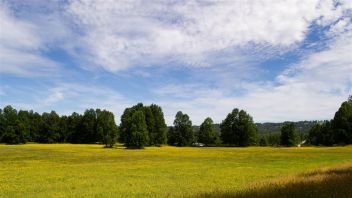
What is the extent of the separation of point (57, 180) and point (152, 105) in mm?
114768

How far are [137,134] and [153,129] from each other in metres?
26.8

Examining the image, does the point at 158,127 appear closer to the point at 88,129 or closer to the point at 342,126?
the point at 88,129

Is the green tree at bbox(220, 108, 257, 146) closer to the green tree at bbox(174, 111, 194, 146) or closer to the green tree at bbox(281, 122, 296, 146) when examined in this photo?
the green tree at bbox(174, 111, 194, 146)

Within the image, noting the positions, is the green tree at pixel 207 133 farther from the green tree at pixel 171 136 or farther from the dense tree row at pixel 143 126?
the dense tree row at pixel 143 126

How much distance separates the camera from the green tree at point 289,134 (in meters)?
143

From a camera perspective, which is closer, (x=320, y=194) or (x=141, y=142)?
(x=320, y=194)

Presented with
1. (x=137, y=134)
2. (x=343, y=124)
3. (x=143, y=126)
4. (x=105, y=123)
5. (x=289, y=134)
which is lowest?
(x=137, y=134)

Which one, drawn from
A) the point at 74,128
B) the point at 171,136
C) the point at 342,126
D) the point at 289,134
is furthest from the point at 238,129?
the point at 74,128

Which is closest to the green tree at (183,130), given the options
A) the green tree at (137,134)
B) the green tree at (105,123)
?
the green tree at (105,123)

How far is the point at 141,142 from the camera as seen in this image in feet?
349

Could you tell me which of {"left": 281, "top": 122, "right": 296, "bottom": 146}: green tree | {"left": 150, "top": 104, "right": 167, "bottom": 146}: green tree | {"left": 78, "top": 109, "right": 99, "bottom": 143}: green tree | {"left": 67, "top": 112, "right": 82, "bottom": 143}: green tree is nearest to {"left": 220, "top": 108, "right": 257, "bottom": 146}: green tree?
{"left": 281, "top": 122, "right": 296, "bottom": 146}: green tree

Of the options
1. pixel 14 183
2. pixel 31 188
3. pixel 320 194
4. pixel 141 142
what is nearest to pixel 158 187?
pixel 31 188

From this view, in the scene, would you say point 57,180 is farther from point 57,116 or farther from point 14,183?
point 57,116

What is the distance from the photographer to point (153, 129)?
436 feet
